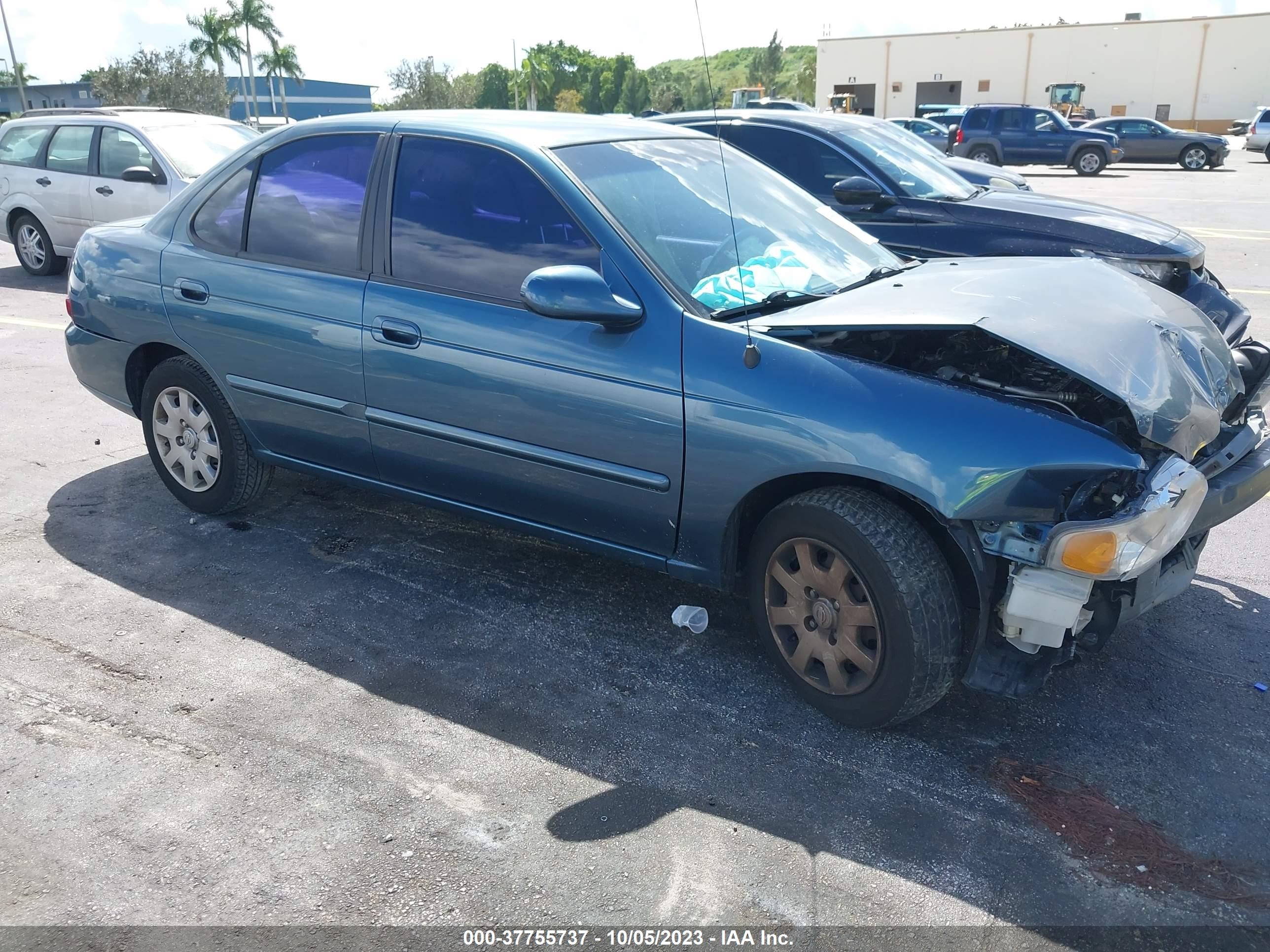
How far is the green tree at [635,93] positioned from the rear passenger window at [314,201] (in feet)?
267

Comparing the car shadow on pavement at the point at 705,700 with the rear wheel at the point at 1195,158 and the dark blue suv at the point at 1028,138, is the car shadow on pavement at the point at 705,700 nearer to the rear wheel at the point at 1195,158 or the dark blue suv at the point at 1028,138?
the dark blue suv at the point at 1028,138

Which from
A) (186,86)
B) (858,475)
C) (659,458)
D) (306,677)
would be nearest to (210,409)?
(306,677)

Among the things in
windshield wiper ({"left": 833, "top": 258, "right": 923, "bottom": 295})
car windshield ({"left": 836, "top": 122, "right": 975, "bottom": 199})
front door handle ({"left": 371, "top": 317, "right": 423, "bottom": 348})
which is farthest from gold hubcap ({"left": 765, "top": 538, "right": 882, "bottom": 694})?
car windshield ({"left": 836, "top": 122, "right": 975, "bottom": 199})

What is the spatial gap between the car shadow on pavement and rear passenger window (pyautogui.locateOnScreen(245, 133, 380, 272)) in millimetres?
1285

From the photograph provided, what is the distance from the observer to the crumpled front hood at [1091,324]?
3.01m

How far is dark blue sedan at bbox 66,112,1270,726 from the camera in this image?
9.67ft

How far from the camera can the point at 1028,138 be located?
2664cm

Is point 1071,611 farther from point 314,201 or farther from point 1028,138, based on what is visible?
point 1028,138

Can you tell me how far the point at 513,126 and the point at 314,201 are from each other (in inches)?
34.7

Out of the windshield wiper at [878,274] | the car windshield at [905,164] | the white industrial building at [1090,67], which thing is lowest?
the windshield wiper at [878,274]

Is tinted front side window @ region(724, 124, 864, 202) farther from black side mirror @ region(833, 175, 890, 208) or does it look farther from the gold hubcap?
the gold hubcap

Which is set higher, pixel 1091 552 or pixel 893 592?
pixel 1091 552

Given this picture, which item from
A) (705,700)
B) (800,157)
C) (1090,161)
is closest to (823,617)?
(705,700)

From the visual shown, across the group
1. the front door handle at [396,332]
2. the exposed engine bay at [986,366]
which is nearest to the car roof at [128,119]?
the front door handle at [396,332]
